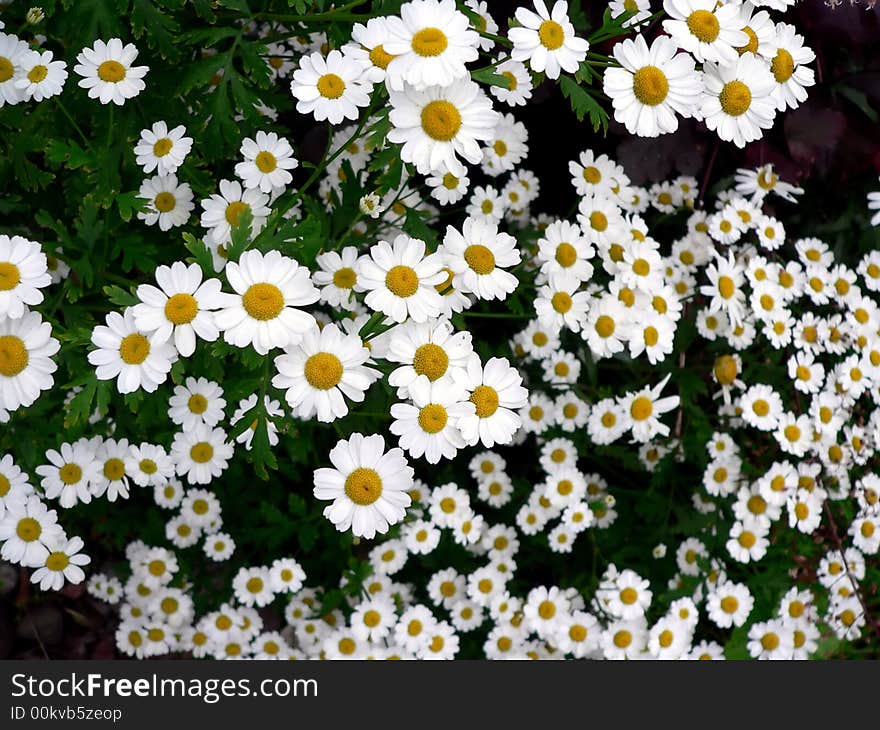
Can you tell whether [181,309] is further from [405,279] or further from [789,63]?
[789,63]

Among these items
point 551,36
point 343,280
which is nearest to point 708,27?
point 551,36

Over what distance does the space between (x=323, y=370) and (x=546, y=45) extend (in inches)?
33.8

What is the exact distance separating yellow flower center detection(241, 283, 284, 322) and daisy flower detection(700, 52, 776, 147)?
3.54 ft

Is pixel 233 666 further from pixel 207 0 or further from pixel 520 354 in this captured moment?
pixel 207 0

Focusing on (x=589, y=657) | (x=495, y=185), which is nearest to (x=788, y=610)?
(x=589, y=657)

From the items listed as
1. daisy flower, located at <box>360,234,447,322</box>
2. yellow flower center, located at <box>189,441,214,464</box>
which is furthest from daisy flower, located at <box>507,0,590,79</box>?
yellow flower center, located at <box>189,441,214,464</box>

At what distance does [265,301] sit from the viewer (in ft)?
5.51

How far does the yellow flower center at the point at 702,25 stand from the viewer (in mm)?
1757

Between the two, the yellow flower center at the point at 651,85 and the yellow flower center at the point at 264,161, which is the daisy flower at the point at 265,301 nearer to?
the yellow flower center at the point at 264,161

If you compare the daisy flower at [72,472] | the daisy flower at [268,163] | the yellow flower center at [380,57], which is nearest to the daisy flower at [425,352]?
the yellow flower center at [380,57]

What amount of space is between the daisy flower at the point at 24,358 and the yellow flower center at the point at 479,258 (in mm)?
983

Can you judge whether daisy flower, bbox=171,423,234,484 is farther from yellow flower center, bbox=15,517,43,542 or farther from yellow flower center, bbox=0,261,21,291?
yellow flower center, bbox=0,261,21,291

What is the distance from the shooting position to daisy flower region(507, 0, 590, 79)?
1.72 meters

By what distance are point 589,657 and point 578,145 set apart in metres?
2.05
